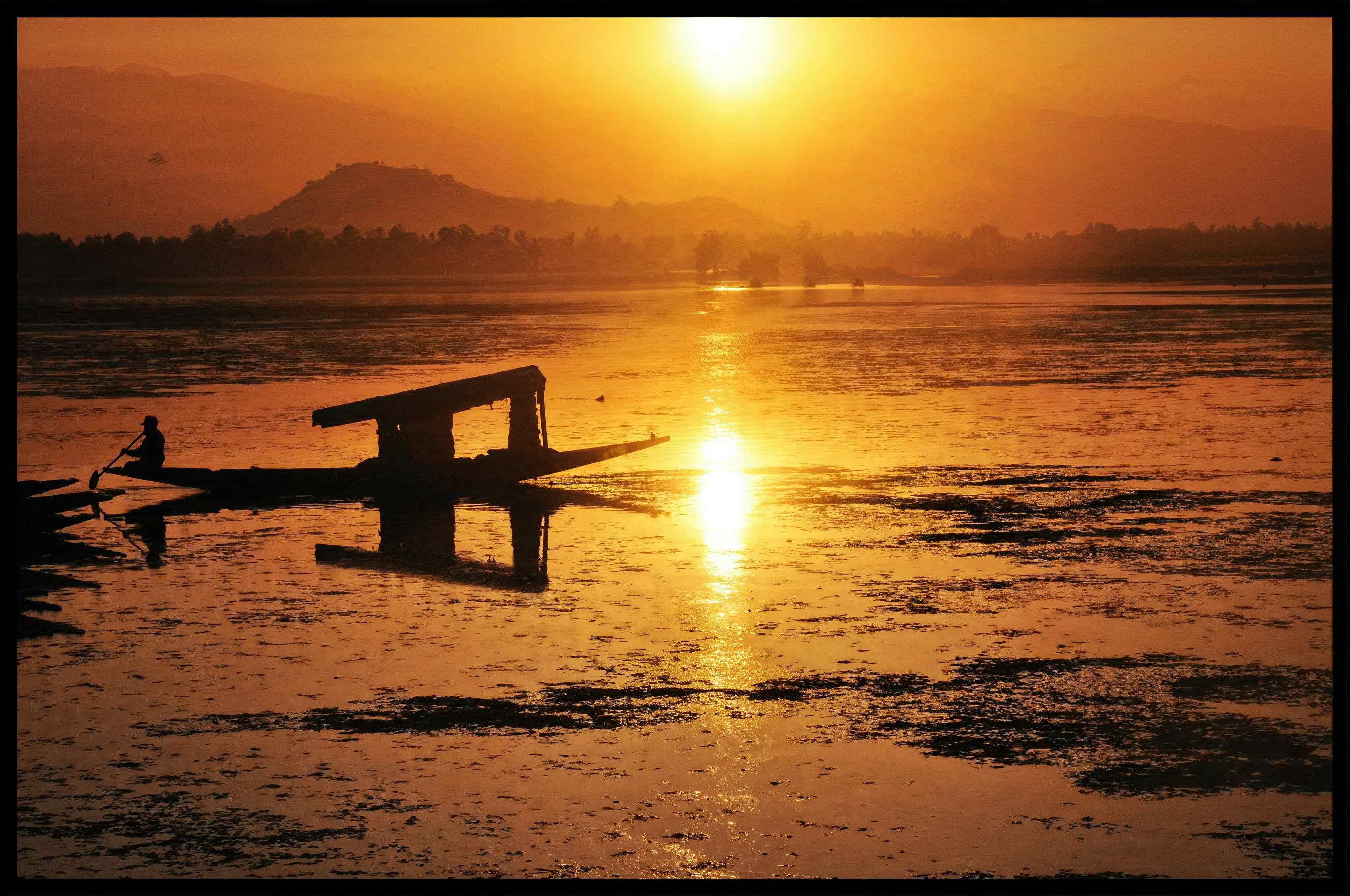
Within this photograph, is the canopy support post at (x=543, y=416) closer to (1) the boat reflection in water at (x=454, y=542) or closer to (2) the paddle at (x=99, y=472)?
(1) the boat reflection in water at (x=454, y=542)

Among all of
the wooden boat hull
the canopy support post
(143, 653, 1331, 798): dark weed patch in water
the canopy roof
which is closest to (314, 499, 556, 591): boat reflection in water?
the wooden boat hull

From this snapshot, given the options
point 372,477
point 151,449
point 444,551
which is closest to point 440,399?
point 372,477

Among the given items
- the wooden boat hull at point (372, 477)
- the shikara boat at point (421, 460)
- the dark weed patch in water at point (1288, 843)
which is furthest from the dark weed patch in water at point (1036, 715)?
the shikara boat at point (421, 460)

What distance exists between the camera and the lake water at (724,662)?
832cm

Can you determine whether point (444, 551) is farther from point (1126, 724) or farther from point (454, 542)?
point (1126, 724)

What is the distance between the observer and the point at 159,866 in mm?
7957

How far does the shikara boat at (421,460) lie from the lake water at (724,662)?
0.52 meters

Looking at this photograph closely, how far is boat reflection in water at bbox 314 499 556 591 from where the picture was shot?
1495cm

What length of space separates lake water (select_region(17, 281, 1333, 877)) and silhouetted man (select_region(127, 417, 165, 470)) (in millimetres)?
668

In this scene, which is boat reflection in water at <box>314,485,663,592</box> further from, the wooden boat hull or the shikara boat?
the shikara boat

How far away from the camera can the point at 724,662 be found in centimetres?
1156

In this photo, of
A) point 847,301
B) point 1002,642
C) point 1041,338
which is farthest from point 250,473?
point 847,301

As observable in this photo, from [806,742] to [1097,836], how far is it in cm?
215

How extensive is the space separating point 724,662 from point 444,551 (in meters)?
5.77
